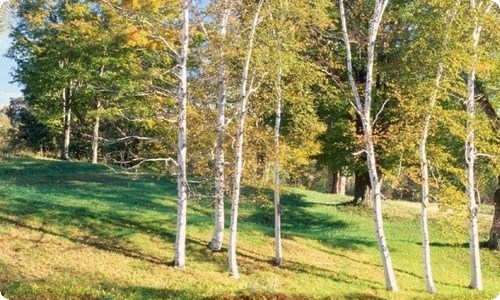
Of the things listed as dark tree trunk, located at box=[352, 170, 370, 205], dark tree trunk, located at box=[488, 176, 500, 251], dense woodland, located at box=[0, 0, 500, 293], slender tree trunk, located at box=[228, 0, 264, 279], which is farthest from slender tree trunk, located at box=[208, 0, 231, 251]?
dark tree trunk, located at box=[352, 170, 370, 205]

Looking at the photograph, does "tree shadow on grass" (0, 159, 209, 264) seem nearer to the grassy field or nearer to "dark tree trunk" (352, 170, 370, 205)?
the grassy field

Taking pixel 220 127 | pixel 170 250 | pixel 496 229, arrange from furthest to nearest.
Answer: pixel 496 229 → pixel 170 250 → pixel 220 127

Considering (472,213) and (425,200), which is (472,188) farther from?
(425,200)

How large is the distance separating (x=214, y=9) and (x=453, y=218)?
39.5 feet

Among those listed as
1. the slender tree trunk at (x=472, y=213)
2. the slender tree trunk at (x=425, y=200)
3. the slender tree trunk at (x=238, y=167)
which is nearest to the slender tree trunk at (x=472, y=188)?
the slender tree trunk at (x=472, y=213)

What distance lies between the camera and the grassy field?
638 inches

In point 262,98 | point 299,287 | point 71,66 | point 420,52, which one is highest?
point 71,66

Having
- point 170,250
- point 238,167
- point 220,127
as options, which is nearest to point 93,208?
point 170,250

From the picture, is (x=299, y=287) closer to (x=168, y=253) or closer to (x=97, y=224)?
(x=168, y=253)

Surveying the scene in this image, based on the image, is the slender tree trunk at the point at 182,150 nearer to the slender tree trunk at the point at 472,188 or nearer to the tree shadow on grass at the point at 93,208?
the tree shadow on grass at the point at 93,208

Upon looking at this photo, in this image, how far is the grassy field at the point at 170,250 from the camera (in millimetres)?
16203

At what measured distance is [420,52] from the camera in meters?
21.5

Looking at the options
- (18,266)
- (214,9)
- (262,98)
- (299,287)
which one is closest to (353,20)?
(262,98)

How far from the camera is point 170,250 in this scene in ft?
71.1
